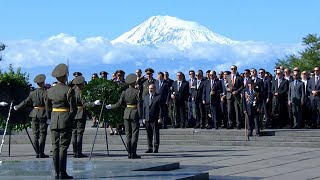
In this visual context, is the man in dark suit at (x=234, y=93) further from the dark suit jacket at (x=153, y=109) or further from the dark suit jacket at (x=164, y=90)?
the dark suit jacket at (x=153, y=109)

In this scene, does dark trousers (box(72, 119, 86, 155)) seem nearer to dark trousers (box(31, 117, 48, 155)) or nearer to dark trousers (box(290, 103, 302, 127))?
dark trousers (box(31, 117, 48, 155))

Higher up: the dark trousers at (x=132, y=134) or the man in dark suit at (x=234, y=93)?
the man in dark suit at (x=234, y=93)

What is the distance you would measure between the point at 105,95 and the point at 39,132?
7.11ft

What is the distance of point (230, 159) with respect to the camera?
20.1 metres

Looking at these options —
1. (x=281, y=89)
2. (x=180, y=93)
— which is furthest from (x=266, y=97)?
(x=180, y=93)

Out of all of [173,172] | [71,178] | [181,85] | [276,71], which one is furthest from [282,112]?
[71,178]

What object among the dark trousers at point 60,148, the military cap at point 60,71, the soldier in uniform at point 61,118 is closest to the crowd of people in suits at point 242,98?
the soldier in uniform at point 61,118

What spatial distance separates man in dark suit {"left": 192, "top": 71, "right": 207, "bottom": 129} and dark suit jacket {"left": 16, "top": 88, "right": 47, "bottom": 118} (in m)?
7.67

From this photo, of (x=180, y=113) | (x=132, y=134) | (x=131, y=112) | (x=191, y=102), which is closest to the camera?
(x=131, y=112)

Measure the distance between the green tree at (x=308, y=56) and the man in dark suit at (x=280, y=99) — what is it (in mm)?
47904

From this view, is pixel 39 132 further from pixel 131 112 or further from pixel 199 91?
pixel 199 91

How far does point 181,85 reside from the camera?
2786 cm

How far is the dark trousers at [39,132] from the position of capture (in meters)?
21.1

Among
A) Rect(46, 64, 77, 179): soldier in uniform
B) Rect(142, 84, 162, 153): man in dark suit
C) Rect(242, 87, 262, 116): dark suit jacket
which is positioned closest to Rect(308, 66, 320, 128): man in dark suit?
Rect(242, 87, 262, 116): dark suit jacket
